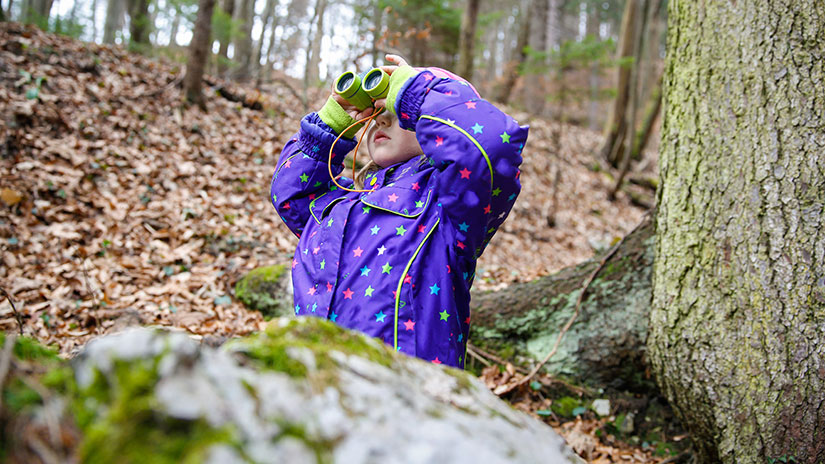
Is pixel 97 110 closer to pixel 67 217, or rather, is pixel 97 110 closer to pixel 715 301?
pixel 67 217

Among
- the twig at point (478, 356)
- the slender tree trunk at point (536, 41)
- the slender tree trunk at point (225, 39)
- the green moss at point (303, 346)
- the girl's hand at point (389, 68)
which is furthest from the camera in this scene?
the slender tree trunk at point (536, 41)

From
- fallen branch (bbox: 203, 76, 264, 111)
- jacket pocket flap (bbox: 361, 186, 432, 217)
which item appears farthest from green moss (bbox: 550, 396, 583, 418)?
fallen branch (bbox: 203, 76, 264, 111)

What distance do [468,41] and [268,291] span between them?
6.75m

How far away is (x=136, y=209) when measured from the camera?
5.05m

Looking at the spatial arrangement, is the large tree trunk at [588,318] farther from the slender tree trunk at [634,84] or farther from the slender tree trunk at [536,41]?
the slender tree trunk at [536,41]

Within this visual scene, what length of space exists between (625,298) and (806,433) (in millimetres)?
1286

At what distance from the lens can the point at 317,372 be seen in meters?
0.87

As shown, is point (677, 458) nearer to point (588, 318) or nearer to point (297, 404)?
point (588, 318)

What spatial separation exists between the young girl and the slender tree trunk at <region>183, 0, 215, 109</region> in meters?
6.00

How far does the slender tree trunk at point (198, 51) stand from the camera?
7242mm

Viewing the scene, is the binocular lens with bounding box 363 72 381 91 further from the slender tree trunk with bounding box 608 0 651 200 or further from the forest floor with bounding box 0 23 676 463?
the slender tree trunk with bounding box 608 0 651 200

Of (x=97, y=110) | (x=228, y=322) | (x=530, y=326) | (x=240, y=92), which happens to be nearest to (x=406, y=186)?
(x=530, y=326)

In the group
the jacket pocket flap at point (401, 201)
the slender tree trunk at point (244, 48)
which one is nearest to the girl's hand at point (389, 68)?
the jacket pocket flap at point (401, 201)

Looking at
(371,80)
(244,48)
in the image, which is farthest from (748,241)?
(244,48)
